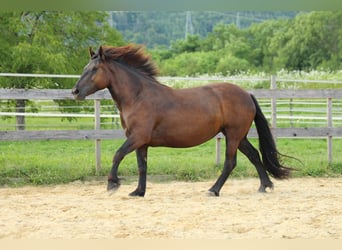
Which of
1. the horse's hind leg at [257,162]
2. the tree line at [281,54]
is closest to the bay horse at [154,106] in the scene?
the horse's hind leg at [257,162]

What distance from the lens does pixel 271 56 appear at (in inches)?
1496

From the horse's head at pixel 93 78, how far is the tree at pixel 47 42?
776cm

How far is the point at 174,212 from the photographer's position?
5.06 meters

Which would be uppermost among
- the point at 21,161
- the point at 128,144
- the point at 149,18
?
the point at 149,18

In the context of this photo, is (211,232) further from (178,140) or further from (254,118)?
(254,118)

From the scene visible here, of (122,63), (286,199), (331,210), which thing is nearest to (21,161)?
(122,63)

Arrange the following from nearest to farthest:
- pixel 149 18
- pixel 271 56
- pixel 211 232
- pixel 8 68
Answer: pixel 211 232 → pixel 8 68 → pixel 271 56 → pixel 149 18

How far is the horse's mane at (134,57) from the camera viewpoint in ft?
21.3

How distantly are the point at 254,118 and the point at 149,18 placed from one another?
61.6 meters

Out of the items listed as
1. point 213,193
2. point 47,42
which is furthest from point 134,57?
point 47,42

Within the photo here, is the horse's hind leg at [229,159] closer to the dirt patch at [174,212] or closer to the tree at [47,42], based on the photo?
the dirt patch at [174,212]

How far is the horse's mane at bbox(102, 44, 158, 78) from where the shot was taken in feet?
21.3

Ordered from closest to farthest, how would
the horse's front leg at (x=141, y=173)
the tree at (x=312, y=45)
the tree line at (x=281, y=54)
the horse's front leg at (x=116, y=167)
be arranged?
the horse's front leg at (x=116, y=167) < the horse's front leg at (x=141, y=173) < the tree line at (x=281, y=54) < the tree at (x=312, y=45)

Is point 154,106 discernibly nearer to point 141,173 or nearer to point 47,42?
point 141,173
